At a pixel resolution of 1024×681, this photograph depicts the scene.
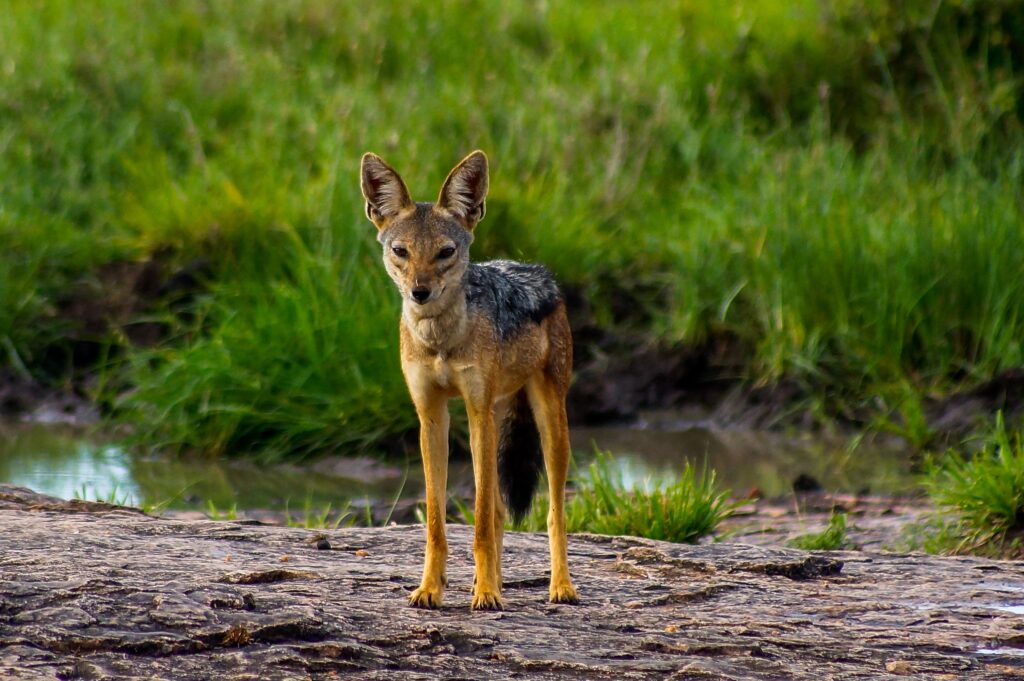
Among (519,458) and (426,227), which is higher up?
(426,227)

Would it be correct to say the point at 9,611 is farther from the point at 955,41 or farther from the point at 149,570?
the point at 955,41

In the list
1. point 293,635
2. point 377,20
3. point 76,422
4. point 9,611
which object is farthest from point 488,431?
point 377,20

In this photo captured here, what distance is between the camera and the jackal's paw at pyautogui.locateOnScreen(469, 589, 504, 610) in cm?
458

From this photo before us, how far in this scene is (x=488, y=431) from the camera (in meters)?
4.52

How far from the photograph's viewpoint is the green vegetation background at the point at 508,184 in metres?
9.70

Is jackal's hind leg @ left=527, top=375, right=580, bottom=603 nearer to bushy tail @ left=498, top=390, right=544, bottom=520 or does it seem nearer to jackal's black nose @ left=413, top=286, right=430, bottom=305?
bushy tail @ left=498, top=390, right=544, bottom=520

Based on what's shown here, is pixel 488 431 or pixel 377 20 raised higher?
pixel 377 20

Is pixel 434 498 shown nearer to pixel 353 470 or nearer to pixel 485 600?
pixel 485 600

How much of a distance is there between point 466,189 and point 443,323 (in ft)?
1.55

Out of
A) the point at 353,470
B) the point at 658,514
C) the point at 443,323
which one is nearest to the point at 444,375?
the point at 443,323

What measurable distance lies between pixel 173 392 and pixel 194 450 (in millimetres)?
394

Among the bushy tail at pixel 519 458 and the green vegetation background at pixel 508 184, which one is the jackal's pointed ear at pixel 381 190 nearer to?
the bushy tail at pixel 519 458

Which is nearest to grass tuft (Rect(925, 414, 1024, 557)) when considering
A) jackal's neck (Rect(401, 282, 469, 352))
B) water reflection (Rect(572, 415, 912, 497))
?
water reflection (Rect(572, 415, 912, 497))

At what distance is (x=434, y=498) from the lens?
4.57m
